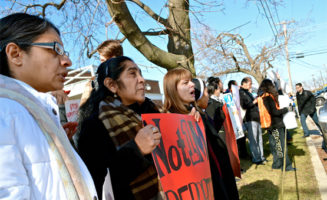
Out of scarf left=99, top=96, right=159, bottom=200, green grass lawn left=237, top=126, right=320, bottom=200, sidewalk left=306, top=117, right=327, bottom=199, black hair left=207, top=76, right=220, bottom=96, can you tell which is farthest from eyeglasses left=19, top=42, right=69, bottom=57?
black hair left=207, top=76, right=220, bottom=96

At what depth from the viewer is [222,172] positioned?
242 centimetres

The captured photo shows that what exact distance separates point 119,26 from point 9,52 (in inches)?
125

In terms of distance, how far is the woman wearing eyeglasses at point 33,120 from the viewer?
2.56 ft

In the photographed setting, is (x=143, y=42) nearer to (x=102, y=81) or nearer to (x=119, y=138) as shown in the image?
(x=102, y=81)

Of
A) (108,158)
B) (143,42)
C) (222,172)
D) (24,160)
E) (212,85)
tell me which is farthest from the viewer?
(212,85)

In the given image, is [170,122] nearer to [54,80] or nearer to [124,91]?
[124,91]

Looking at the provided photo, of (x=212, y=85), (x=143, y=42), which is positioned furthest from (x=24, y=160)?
(x=212, y=85)

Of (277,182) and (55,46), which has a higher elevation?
(55,46)

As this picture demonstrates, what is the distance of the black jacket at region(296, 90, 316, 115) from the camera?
29.0 ft

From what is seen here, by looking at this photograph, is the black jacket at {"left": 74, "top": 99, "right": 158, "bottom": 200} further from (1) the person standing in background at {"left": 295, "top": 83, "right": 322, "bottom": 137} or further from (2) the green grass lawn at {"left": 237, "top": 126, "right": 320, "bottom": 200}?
(1) the person standing in background at {"left": 295, "top": 83, "right": 322, "bottom": 137}

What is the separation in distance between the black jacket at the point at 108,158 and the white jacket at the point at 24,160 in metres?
0.59

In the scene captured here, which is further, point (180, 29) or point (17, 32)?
point (180, 29)

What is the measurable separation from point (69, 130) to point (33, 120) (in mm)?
656

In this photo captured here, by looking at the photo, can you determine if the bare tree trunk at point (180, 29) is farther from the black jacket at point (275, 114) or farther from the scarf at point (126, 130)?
the scarf at point (126, 130)
